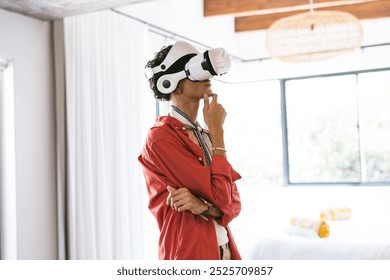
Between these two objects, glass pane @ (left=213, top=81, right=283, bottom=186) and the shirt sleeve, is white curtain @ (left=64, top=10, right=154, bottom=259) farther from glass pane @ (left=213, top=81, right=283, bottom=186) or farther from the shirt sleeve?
glass pane @ (left=213, top=81, right=283, bottom=186)

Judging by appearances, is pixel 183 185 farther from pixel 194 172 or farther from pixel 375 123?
pixel 375 123

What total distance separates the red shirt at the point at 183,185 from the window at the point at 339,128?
4774 millimetres

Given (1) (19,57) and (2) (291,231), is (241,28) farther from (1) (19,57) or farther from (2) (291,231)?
(1) (19,57)

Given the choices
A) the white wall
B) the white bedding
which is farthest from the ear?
the white bedding

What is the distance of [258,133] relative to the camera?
6.56 metres

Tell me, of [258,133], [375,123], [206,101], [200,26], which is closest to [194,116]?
[206,101]

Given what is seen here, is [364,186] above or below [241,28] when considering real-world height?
below

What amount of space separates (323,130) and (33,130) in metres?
3.90

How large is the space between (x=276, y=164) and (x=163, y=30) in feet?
8.77

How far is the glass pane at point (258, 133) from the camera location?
6457mm

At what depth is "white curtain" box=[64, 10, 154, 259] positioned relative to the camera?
3.25m

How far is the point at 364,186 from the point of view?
589 centimetres

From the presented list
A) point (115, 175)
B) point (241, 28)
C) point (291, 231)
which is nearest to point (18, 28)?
point (115, 175)

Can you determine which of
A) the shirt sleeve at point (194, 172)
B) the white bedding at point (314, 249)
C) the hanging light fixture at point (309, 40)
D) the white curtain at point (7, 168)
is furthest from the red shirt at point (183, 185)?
the hanging light fixture at point (309, 40)
